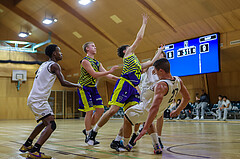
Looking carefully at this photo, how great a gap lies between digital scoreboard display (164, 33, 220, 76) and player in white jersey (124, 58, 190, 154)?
30.6 feet

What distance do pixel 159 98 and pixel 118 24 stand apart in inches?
481

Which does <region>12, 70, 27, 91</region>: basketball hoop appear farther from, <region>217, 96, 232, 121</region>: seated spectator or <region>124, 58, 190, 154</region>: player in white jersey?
<region>124, 58, 190, 154</region>: player in white jersey

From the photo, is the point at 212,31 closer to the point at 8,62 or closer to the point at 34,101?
the point at 34,101

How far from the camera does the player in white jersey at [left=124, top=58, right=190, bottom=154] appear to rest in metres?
2.79

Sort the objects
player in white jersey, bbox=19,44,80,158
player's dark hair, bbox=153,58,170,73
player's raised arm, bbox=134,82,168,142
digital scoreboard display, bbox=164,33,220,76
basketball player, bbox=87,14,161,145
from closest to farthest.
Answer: player's raised arm, bbox=134,82,168,142
player's dark hair, bbox=153,58,170,73
player in white jersey, bbox=19,44,80,158
basketball player, bbox=87,14,161,145
digital scoreboard display, bbox=164,33,220,76

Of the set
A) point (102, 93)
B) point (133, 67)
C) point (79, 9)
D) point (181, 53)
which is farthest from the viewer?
point (102, 93)

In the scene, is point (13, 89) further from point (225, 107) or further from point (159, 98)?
point (159, 98)

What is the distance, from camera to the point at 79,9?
48.9 ft

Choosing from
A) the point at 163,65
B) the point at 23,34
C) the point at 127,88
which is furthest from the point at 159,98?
the point at 23,34

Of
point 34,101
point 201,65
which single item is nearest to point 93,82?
point 34,101

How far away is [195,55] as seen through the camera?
501 inches

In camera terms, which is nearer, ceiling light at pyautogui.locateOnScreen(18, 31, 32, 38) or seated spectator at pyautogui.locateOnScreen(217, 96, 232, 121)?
seated spectator at pyautogui.locateOnScreen(217, 96, 232, 121)

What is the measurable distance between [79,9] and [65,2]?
916 millimetres

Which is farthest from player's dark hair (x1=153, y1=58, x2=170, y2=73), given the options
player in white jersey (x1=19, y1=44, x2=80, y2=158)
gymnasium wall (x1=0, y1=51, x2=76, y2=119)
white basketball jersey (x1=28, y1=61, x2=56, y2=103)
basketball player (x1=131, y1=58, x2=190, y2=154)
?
gymnasium wall (x1=0, y1=51, x2=76, y2=119)
